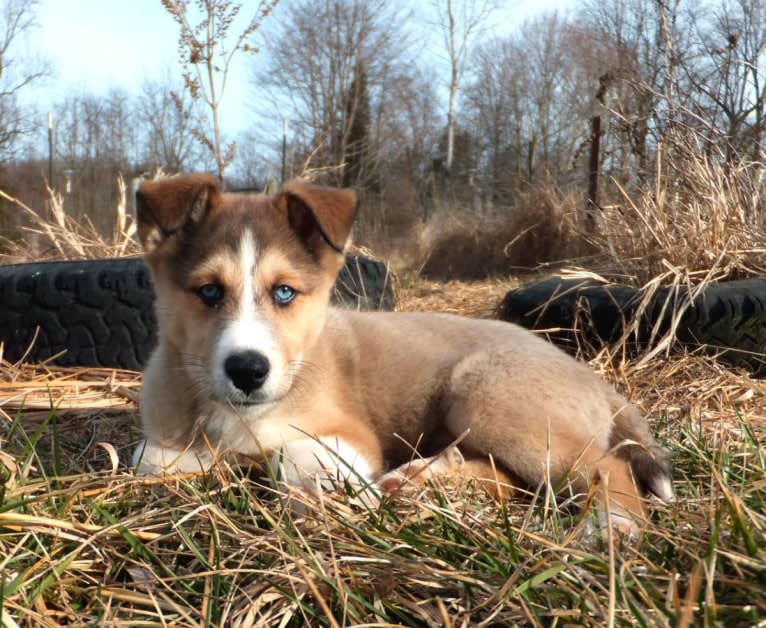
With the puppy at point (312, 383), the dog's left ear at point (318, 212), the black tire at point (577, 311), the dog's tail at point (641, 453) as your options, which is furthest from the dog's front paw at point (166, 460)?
the black tire at point (577, 311)

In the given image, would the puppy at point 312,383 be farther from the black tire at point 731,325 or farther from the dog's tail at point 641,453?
the black tire at point 731,325

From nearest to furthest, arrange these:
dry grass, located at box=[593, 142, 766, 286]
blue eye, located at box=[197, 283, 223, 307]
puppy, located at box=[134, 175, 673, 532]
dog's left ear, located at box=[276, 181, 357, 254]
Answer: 1. puppy, located at box=[134, 175, 673, 532]
2. blue eye, located at box=[197, 283, 223, 307]
3. dog's left ear, located at box=[276, 181, 357, 254]
4. dry grass, located at box=[593, 142, 766, 286]

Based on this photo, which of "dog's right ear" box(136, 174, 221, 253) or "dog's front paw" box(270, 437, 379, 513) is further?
"dog's right ear" box(136, 174, 221, 253)

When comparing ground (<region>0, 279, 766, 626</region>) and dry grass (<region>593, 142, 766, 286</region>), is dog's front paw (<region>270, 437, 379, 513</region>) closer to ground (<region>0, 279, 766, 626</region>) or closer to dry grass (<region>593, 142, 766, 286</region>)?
ground (<region>0, 279, 766, 626</region>)

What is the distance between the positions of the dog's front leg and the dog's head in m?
0.21

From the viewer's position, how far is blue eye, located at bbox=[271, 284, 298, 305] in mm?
2766

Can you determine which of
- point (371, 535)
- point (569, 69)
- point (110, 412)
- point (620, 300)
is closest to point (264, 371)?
point (371, 535)

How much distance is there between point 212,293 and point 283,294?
0.27 meters

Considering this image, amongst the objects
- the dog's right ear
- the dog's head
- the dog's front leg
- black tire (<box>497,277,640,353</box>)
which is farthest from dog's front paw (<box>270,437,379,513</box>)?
black tire (<box>497,277,640,353</box>)

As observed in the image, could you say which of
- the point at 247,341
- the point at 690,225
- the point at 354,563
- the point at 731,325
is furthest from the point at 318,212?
the point at 690,225

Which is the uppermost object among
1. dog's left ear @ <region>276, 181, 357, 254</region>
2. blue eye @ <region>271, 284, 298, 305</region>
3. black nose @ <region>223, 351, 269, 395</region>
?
dog's left ear @ <region>276, 181, 357, 254</region>

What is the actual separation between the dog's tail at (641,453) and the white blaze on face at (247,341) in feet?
3.82

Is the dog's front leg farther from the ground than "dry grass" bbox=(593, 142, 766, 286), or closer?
closer

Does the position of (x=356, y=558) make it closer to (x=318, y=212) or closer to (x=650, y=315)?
(x=318, y=212)
